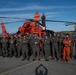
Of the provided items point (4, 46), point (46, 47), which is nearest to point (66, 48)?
point (46, 47)

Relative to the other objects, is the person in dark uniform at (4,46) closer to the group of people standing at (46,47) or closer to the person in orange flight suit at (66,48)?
the group of people standing at (46,47)

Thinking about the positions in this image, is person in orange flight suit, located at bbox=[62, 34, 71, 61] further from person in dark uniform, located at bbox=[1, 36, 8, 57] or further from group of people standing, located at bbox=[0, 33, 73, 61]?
person in dark uniform, located at bbox=[1, 36, 8, 57]

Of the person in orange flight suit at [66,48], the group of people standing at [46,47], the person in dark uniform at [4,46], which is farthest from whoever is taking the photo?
the person in dark uniform at [4,46]

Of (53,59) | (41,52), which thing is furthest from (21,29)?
(53,59)

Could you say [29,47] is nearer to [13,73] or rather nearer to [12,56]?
[12,56]

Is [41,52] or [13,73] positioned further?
[41,52]

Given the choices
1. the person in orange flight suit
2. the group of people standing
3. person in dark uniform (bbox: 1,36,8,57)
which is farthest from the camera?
person in dark uniform (bbox: 1,36,8,57)

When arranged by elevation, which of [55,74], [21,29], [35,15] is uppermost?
[35,15]

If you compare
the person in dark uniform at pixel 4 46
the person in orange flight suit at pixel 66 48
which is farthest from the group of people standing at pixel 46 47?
the person in dark uniform at pixel 4 46

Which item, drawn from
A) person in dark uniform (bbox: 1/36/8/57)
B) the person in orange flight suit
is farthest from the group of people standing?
person in dark uniform (bbox: 1/36/8/57)

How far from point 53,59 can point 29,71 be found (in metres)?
2.70

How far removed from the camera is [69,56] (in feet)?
31.6

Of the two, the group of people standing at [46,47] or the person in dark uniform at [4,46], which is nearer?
the group of people standing at [46,47]

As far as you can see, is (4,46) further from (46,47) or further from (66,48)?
(66,48)
